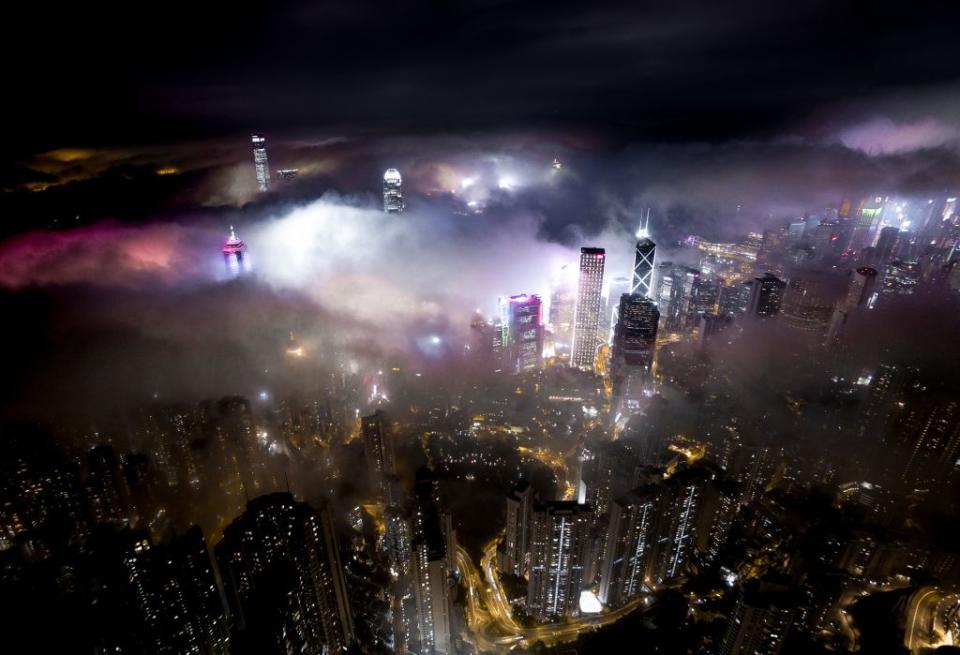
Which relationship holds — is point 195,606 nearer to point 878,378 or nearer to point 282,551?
point 282,551

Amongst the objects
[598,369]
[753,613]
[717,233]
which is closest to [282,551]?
[753,613]

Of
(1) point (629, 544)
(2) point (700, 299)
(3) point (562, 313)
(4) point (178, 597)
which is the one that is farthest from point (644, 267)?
(4) point (178, 597)

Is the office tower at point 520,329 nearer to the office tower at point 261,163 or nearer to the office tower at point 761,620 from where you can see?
the office tower at point 261,163

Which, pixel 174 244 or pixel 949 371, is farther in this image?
pixel 949 371

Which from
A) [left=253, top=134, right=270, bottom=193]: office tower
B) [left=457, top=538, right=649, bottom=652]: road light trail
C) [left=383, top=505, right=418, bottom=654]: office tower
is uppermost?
[left=253, top=134, right=270, bottom=193]: office tower

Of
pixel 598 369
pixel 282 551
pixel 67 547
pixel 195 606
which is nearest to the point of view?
pixel 195 606

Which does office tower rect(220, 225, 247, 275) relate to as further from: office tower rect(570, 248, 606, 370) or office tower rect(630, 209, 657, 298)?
office tower rect(630, 209, 657, 298)

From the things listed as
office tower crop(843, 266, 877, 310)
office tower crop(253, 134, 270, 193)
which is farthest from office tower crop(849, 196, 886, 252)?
office tower crop(253, 134, 270, 193)
